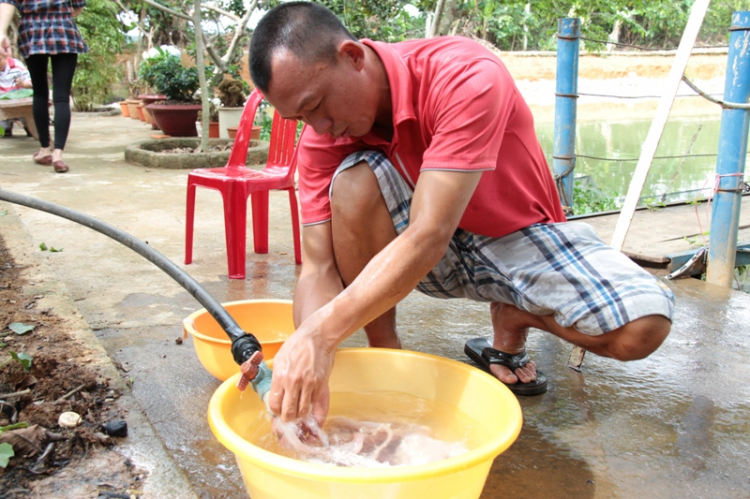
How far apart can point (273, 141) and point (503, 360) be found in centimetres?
190

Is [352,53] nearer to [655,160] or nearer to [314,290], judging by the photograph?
[314,290]

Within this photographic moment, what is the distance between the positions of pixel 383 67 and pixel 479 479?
993 millimetres

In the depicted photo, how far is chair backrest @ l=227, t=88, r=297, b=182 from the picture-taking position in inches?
128

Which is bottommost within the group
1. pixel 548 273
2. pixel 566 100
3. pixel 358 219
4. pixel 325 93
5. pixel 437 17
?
pixel 548 273

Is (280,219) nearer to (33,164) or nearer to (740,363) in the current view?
(740,363)

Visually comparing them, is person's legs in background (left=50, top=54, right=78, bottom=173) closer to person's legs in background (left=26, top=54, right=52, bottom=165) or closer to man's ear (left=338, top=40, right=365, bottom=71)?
person's legs in background (left=26, top=54, right=52, bottom=165)

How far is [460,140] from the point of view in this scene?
4.82ft

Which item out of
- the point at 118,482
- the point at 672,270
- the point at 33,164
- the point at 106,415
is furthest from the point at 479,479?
the point at 33,164

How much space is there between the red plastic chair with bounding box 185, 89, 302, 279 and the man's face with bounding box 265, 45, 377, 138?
4.37 ft

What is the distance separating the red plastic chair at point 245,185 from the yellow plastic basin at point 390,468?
1.38m

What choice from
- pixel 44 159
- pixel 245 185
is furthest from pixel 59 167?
pixel 245 185

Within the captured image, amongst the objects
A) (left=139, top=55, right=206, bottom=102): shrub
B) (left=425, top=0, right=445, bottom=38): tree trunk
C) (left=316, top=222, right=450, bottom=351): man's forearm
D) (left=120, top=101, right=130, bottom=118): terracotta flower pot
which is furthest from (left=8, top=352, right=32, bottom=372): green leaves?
(left=120, top=101, right=130, bottom=118): terracotta flower pot

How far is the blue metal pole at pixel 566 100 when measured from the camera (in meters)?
3.95

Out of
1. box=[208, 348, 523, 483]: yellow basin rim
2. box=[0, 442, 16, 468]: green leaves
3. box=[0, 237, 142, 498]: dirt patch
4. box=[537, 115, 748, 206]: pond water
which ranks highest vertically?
box=[208, 348, 523, 483]: yellow basin rim
